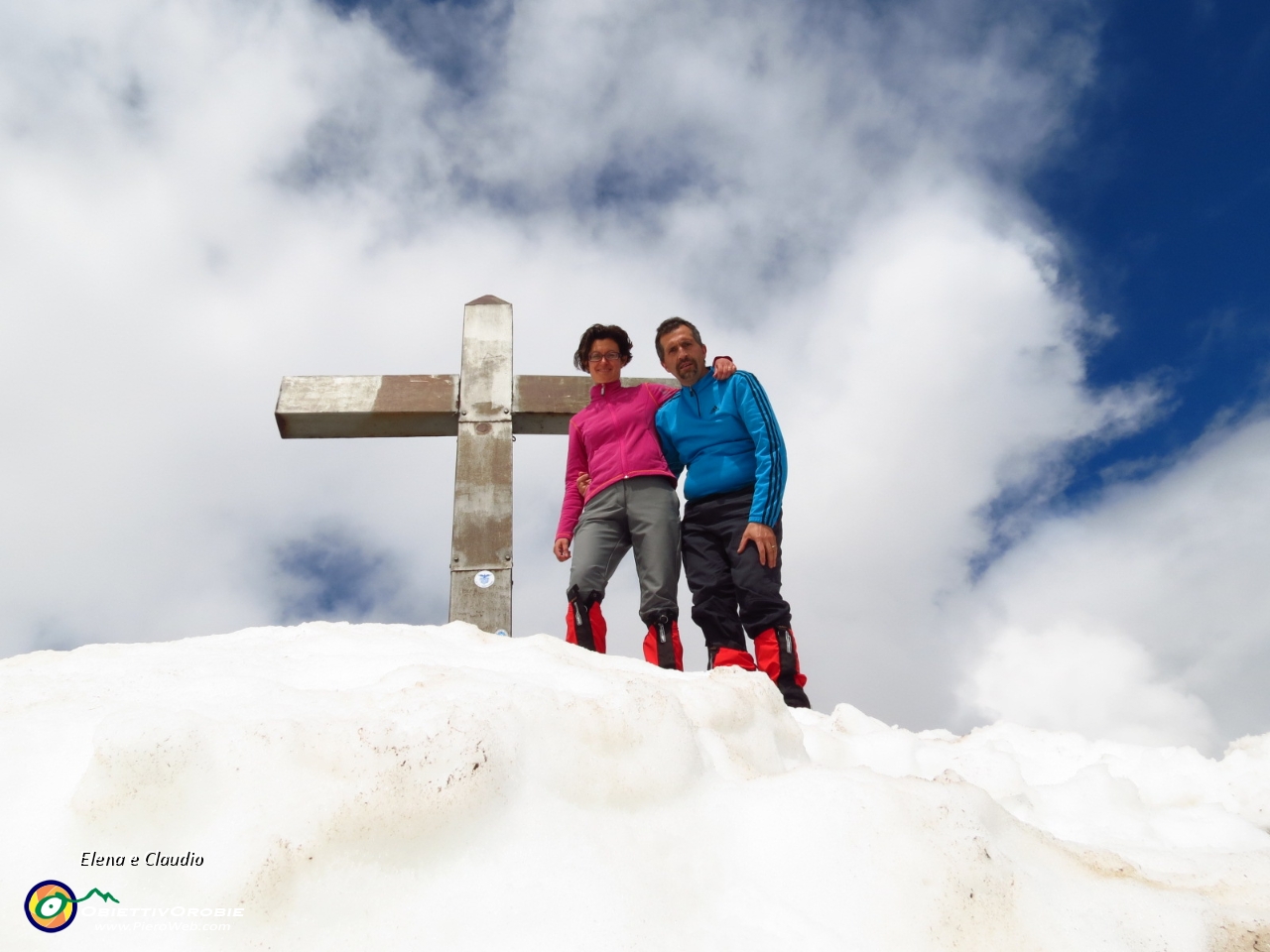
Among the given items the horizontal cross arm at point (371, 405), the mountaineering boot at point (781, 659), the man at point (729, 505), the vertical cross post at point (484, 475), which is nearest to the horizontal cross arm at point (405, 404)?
the horizontal cross arm at point (371, 405)

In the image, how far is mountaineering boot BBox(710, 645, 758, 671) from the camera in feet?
12.1

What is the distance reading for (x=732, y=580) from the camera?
154 inches

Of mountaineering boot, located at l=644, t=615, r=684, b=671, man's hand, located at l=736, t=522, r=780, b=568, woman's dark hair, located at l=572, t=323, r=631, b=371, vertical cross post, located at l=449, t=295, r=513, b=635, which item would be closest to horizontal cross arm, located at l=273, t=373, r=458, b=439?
vertical cross post, located at l=449, t=295, r=513, b=635

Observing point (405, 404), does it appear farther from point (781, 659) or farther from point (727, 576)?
point (781, 659)

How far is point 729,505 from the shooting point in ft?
13.4

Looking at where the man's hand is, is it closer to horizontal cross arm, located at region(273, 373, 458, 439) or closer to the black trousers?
the black trousers

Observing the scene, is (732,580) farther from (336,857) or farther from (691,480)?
(336,857)

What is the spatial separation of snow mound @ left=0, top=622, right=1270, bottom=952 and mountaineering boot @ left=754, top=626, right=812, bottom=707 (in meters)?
1.95

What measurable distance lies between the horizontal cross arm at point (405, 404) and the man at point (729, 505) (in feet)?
4.03

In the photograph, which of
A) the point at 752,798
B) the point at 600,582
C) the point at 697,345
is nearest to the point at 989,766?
the point at 752,798

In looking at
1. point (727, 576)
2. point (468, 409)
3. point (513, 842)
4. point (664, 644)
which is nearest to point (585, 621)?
point (664, 644)

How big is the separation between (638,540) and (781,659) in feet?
3.21

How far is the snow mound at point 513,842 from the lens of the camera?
3.55 ft

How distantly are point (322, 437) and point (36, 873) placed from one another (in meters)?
4.88
